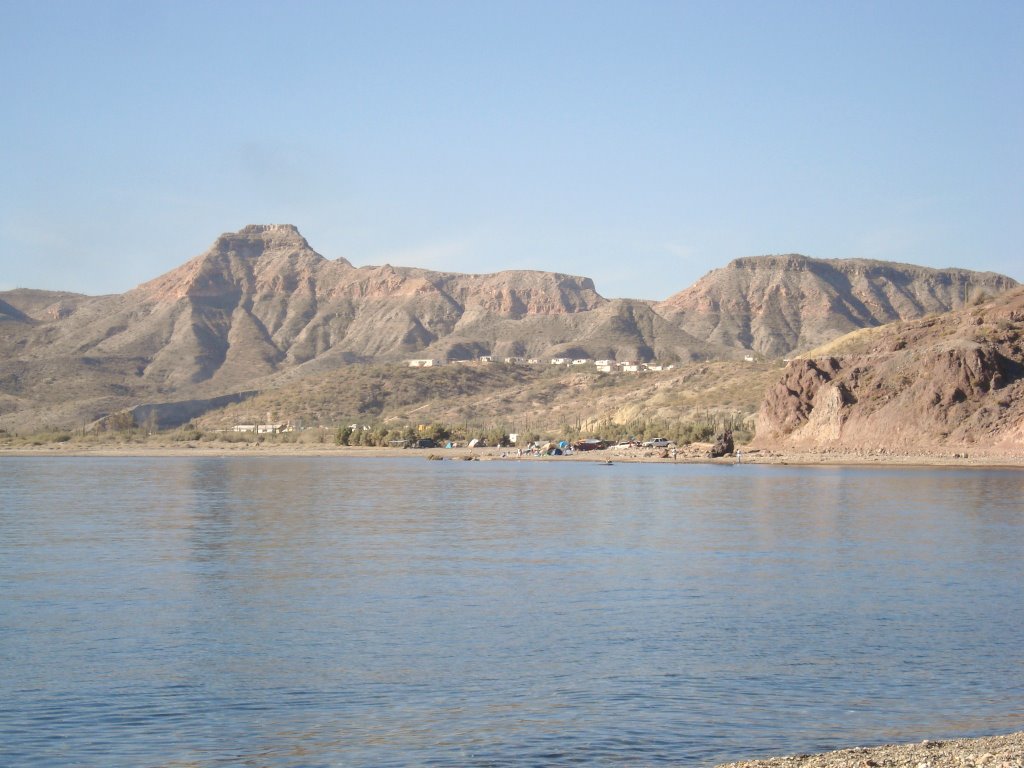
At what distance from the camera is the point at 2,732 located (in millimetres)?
14938

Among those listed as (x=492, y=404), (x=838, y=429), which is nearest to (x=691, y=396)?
(x=492, y=404)

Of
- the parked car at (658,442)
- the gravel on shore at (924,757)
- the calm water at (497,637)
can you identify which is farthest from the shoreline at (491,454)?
the gravel on shore at (924,757)

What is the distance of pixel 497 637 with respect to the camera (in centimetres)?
2091

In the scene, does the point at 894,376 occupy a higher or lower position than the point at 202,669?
higher

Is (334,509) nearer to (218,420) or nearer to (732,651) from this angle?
(732,651)

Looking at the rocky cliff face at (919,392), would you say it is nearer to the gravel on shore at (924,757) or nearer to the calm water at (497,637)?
the calm water at (497,637)

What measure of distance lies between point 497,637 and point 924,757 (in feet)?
30.6

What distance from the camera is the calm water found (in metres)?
14.9

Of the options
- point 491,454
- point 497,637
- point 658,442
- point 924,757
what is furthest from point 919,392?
point 924,757

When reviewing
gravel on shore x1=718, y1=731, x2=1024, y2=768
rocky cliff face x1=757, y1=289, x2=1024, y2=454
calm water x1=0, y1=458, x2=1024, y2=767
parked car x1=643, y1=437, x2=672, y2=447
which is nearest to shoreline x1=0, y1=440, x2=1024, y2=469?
rocky cliff face x1=757, y1=289, x2=1024, y2=454

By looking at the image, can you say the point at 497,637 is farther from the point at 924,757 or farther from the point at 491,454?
the point at 491,454

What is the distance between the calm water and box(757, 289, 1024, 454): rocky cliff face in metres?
39.7

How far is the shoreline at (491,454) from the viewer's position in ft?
265

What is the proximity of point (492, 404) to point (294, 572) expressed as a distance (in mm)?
124129
